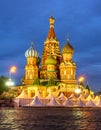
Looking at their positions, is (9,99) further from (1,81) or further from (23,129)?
(23,129)

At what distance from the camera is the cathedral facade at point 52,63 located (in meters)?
104

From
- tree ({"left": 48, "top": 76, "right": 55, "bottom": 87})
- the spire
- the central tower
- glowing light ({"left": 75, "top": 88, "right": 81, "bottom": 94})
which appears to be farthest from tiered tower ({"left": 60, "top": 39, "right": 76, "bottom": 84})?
the spire

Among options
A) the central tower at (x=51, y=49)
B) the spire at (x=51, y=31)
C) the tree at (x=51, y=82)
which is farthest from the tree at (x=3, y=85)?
the spire at (x=51, y=31)

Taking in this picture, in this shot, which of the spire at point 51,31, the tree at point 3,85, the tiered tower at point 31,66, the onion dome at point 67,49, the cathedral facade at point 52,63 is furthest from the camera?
the spire at point 51,31

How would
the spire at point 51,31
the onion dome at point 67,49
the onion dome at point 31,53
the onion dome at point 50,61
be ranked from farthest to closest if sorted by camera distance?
the spire at point 51,31 → the onion dome at point 31,53 → the onion dome at point 67,49 → the onion dome at point 50,61

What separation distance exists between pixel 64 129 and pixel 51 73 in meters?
80.7

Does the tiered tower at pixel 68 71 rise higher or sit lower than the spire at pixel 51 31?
lower

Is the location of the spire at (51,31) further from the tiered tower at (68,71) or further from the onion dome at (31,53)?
the tiered tower at (68,71)

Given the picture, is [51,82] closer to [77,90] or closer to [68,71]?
[77,90]

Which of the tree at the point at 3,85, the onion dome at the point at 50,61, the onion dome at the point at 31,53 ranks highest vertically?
the onion dome at the point at 31,53

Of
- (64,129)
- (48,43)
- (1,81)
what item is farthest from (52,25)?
(64,129)

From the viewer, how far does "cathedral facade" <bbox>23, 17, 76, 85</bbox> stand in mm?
103500

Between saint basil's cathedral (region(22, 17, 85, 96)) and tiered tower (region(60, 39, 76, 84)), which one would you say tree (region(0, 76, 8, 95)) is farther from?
tiered tower (region(60, 39, 76, 84))

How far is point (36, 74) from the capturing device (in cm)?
10550
